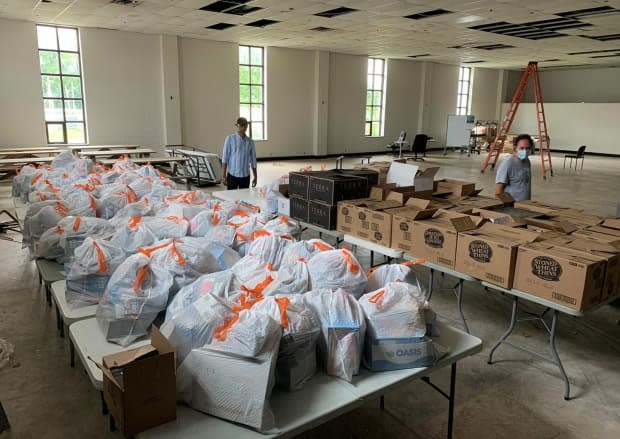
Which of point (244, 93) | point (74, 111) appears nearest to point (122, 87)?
point (74, 111)

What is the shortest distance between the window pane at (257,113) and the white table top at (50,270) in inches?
419

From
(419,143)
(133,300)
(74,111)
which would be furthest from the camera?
(419,143)

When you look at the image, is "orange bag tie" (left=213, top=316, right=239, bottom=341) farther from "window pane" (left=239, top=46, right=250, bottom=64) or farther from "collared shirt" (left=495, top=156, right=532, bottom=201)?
"window pane" (left=239, top=46, right=250, bottom=64)

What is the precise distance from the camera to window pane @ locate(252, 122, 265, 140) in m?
13.1

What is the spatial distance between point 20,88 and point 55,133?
1121 millimetres

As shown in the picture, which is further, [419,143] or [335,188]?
[419,143]

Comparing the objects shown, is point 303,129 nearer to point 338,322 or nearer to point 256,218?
point 256,218

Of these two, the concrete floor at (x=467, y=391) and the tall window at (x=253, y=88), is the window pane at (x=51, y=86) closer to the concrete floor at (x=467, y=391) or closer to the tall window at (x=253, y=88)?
the tall window at (x=253, y=88)

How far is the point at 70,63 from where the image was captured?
→ 10172 millimetres

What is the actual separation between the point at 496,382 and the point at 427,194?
1.65m

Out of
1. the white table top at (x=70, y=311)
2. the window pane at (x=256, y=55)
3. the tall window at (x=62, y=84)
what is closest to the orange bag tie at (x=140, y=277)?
the white table top at (x=70, y=311)

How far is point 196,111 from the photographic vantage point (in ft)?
39.1

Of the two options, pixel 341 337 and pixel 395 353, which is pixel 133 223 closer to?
pixel 341 337

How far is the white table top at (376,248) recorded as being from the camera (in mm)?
3040
